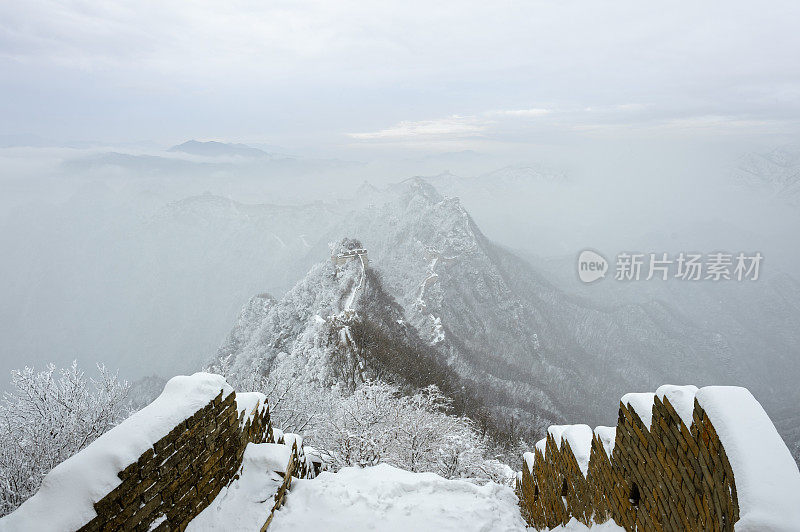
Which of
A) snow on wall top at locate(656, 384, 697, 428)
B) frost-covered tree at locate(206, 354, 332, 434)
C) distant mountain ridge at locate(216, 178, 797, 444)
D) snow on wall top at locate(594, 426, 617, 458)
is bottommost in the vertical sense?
distant mountain ridge at locate(216, 178, 797, 444)

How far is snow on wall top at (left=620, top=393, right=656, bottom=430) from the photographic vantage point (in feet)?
11.1

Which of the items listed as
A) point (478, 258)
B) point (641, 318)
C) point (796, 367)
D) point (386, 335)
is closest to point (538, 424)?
point (386, 335)

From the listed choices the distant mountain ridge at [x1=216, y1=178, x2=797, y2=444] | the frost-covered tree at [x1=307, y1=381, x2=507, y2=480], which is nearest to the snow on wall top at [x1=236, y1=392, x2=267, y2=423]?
the frost-covered tree at [x1=307, y1=381, x2=507, y2=480]

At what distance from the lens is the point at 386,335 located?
136 feet

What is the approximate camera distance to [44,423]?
10281mm

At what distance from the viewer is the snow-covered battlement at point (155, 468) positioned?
10.7 ft

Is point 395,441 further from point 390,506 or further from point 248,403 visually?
point 248,403

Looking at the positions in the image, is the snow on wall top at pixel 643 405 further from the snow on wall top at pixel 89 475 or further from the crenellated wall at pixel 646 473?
the snow on wall top at pixel 89 475

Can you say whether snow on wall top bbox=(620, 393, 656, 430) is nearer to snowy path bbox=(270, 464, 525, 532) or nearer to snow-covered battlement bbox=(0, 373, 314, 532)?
snowy path bbox=(270, 464, 525, 532)

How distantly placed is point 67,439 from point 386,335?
32353mm

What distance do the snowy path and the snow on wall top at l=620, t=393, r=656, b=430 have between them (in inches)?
114

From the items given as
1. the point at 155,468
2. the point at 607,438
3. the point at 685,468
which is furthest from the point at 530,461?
the point at 155,468

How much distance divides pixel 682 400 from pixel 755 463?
2.52 ft

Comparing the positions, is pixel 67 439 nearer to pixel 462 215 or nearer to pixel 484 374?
pixel 484 374
